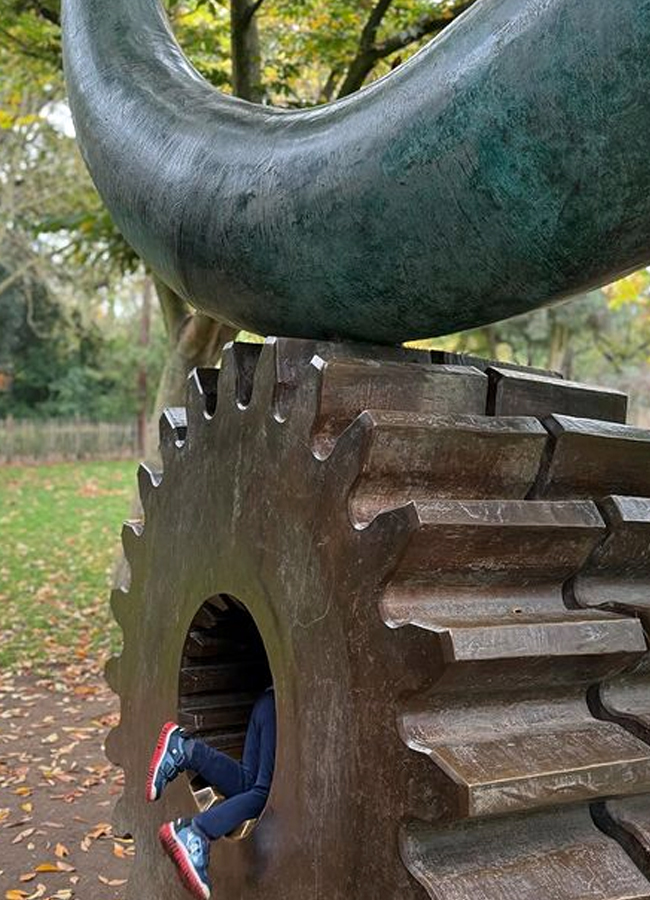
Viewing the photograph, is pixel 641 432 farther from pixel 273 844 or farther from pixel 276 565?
pixel 273 844

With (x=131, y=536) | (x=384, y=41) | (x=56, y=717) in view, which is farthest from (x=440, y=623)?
(x=384, y=41)

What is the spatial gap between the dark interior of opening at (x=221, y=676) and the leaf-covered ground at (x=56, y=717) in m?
1.73

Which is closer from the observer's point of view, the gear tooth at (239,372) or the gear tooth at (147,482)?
the gear tooth at (239,372)

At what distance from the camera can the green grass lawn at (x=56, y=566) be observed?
8.43 metres

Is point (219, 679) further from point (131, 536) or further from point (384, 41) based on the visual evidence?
point (384, 41)

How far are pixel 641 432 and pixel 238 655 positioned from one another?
140 cm

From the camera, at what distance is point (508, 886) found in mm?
1665

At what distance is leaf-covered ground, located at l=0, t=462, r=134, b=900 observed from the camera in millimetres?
→ 4504

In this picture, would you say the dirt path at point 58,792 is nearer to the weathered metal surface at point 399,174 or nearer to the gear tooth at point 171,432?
the gear tooth at point 171,432

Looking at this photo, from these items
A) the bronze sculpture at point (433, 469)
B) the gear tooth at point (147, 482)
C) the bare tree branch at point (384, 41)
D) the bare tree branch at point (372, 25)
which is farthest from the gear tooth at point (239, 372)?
the bare tree branch at point (372, 25)

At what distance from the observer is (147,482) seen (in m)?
2.84

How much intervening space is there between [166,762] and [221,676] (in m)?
0.50

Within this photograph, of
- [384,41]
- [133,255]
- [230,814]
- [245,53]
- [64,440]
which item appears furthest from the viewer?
[64,440]

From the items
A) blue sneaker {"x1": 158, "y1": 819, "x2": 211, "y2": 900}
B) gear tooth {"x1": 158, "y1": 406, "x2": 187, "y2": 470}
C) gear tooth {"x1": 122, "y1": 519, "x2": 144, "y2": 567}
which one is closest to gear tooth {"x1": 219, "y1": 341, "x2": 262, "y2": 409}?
gear tooth {"x1": 158, "y1": 406, "x2": 187, "y2": 470}
